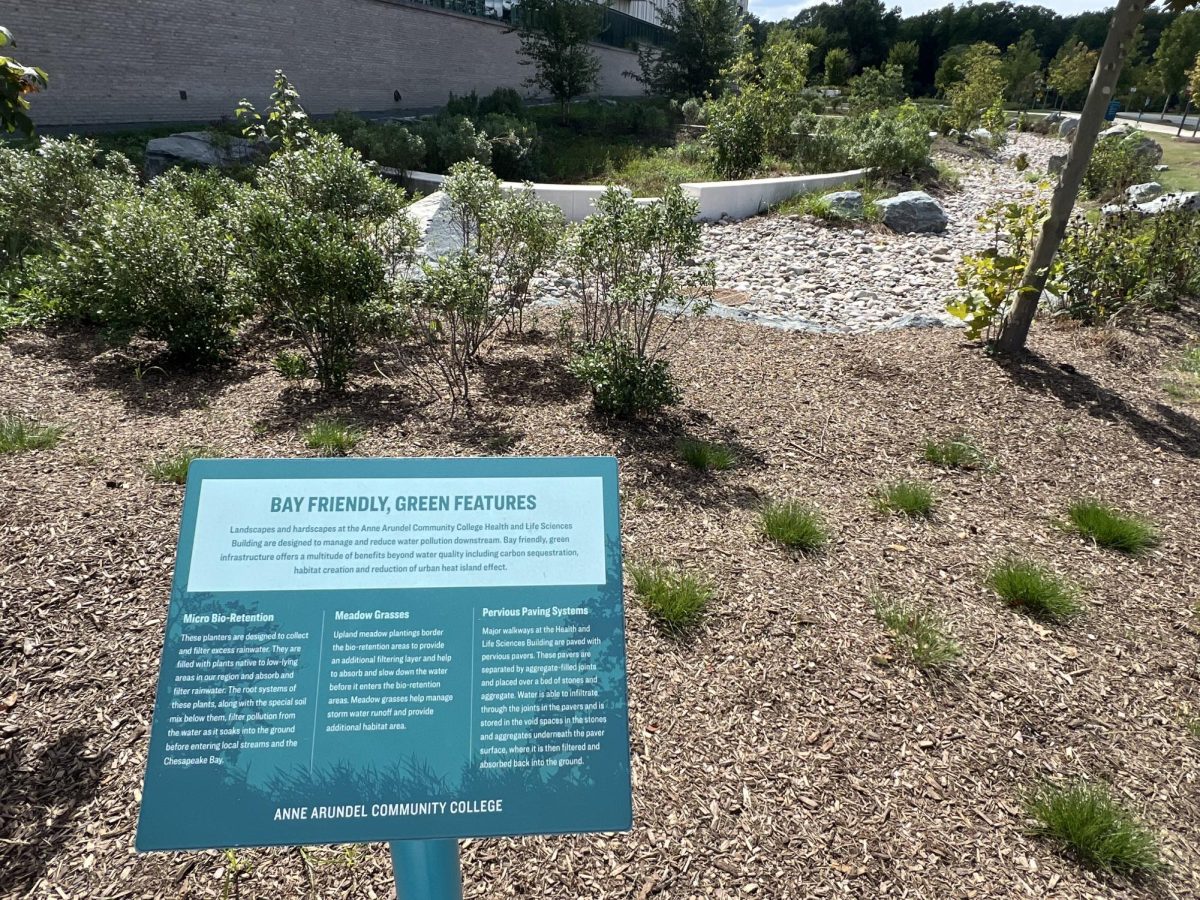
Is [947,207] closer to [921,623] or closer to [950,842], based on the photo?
[921,623]

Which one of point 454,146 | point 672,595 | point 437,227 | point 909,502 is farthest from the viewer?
point 454,146

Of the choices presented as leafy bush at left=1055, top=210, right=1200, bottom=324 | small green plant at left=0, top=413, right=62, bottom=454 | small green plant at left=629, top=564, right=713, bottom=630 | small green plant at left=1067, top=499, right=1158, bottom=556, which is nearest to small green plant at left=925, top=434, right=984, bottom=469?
small green plant at left=1067, top=499, right=1158, bottom=556

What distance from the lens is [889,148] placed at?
1378cm

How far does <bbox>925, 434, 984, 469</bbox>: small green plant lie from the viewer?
452 centimetres

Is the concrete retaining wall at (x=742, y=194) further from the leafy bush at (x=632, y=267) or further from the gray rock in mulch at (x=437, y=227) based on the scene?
the leafy bush at (x=632, y=267)

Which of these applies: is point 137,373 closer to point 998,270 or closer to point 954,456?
point 954,456

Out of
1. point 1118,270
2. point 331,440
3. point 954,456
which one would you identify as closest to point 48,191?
point 331,440

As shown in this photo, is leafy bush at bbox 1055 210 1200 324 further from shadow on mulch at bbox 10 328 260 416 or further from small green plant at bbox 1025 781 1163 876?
shadow on mulch at bbox 10 328 260 416

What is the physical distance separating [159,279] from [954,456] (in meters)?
5.91

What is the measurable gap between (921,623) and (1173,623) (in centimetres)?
130

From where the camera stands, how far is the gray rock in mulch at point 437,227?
772 centimetres

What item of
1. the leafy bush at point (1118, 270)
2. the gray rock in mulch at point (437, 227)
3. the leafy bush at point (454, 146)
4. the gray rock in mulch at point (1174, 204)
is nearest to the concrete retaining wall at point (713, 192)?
the leafy bush at point (454, 146)

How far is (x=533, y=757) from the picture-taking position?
1.48m

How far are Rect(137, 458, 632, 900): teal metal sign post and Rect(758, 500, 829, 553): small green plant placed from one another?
222cm
